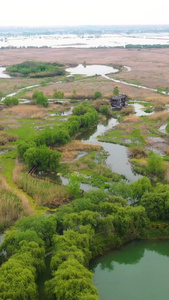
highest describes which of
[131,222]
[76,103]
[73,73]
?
[73,73]

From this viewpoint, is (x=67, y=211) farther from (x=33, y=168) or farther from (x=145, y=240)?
(x=33, y=168)

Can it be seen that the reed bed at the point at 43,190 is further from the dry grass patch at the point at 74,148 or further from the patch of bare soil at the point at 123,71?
the patch of bare soil at the point at 123,71

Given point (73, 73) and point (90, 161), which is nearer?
point (90, 161)

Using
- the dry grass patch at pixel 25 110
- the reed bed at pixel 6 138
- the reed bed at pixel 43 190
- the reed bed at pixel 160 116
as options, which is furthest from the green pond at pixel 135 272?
the dry grass patch at pixel 25 110

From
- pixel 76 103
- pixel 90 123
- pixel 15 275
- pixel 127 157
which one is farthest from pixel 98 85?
pixel 15 275

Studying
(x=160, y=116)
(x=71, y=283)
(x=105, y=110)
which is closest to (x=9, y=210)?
(x=71, y=283)

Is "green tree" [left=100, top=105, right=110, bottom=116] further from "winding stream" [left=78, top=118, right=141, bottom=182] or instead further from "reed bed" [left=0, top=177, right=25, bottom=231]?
"reed bed" [left=0, top=177, right=25, bottom=231]
